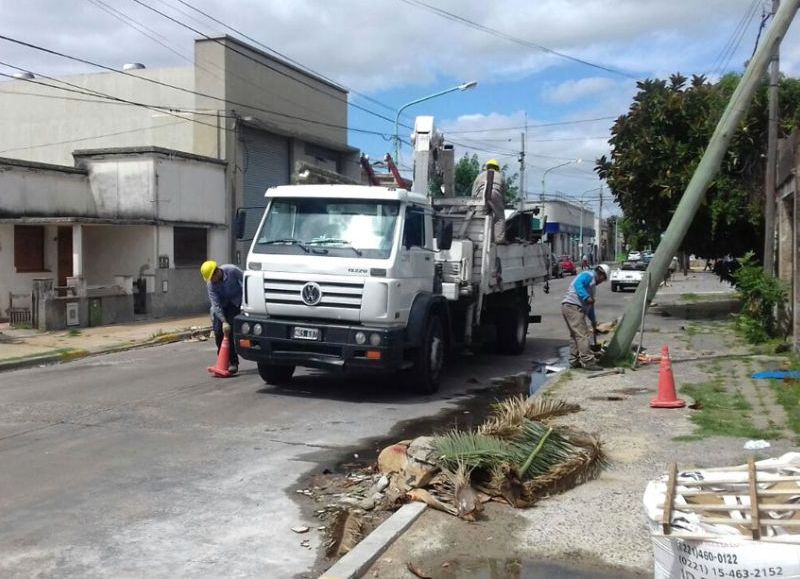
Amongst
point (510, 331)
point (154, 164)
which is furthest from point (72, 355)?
point (154, 164)

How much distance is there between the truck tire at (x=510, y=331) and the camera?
15.3 m

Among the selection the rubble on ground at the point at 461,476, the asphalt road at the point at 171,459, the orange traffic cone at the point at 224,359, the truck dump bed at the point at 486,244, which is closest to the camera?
the asphalt road at the point at 171,459

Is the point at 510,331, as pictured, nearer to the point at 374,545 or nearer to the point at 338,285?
the point at 338,285

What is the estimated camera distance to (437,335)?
11.3 m

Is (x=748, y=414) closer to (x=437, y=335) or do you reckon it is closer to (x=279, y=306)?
(x=437, y=335)

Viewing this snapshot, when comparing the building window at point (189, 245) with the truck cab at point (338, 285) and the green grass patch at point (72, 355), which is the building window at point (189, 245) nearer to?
the green grass patch at point (72, 355)

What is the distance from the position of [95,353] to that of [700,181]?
11.2 m

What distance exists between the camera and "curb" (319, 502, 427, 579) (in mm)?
4863

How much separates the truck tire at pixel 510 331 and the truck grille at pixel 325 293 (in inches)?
211

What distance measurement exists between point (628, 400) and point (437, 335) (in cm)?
259

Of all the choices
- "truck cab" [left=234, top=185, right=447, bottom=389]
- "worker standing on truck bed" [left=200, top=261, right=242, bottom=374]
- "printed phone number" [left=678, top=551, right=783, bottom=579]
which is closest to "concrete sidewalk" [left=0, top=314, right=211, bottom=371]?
"worker standing on truck bed" [left=200, top=261, right=242, bottom=374]

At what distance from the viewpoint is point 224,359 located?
40.3ft

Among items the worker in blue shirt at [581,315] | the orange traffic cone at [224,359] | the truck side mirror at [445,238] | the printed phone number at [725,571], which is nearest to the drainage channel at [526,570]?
the printed phone number at [725,571]

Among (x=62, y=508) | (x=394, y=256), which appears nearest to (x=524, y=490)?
(x=62, y=508)
